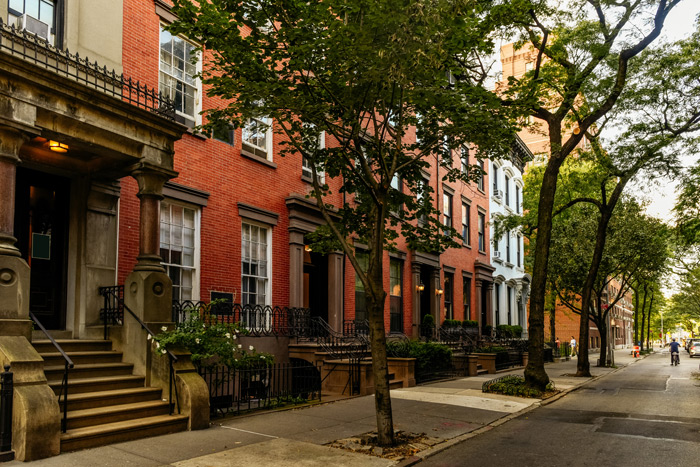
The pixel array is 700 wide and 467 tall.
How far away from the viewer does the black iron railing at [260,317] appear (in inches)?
508

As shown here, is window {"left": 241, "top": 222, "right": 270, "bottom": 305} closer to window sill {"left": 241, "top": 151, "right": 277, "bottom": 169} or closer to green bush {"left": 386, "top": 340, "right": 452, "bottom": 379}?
window sill {"left": 241, "top": 151, "right": 277, "bottom": 169}

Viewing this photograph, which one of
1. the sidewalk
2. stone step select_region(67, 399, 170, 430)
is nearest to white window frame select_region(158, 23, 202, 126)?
stone step select_region(67, 399, 170, 430)

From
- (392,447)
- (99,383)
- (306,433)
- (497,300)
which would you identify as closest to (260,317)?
(306,433)

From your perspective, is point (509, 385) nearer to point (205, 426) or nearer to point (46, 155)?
point (205, 426)

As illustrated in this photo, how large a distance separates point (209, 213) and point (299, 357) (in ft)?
14.7

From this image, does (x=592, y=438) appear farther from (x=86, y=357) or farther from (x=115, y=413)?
(x=86, y=357)

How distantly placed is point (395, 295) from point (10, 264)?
16621 mm

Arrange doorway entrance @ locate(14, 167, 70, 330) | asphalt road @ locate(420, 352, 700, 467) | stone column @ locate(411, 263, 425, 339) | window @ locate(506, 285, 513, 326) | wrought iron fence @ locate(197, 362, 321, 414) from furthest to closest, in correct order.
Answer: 1. window @ locate(506, 285, 513, 326)
2. stone column @ locate(411, 263, 425, 339)
3. wrought iron fence @ locate(197, 362, 321, 414)
4. doorway entrance @ locate(14, 167, 70, 330)
5. asphalt road @ locate(420, 352, 700, 467)

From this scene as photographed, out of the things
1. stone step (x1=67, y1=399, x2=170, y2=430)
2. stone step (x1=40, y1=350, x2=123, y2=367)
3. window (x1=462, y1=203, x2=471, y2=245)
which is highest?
window (x1=462, y1=203, x2=471, y2=245)

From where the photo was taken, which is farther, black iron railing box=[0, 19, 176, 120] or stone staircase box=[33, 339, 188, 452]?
black iron railing box=[0, 19, 176, 120]

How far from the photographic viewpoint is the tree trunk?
642 inches

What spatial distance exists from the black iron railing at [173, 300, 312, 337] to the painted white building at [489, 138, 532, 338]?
19.2 m

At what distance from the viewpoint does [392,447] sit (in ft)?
28.7

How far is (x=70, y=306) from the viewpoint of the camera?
10820 millimetres
